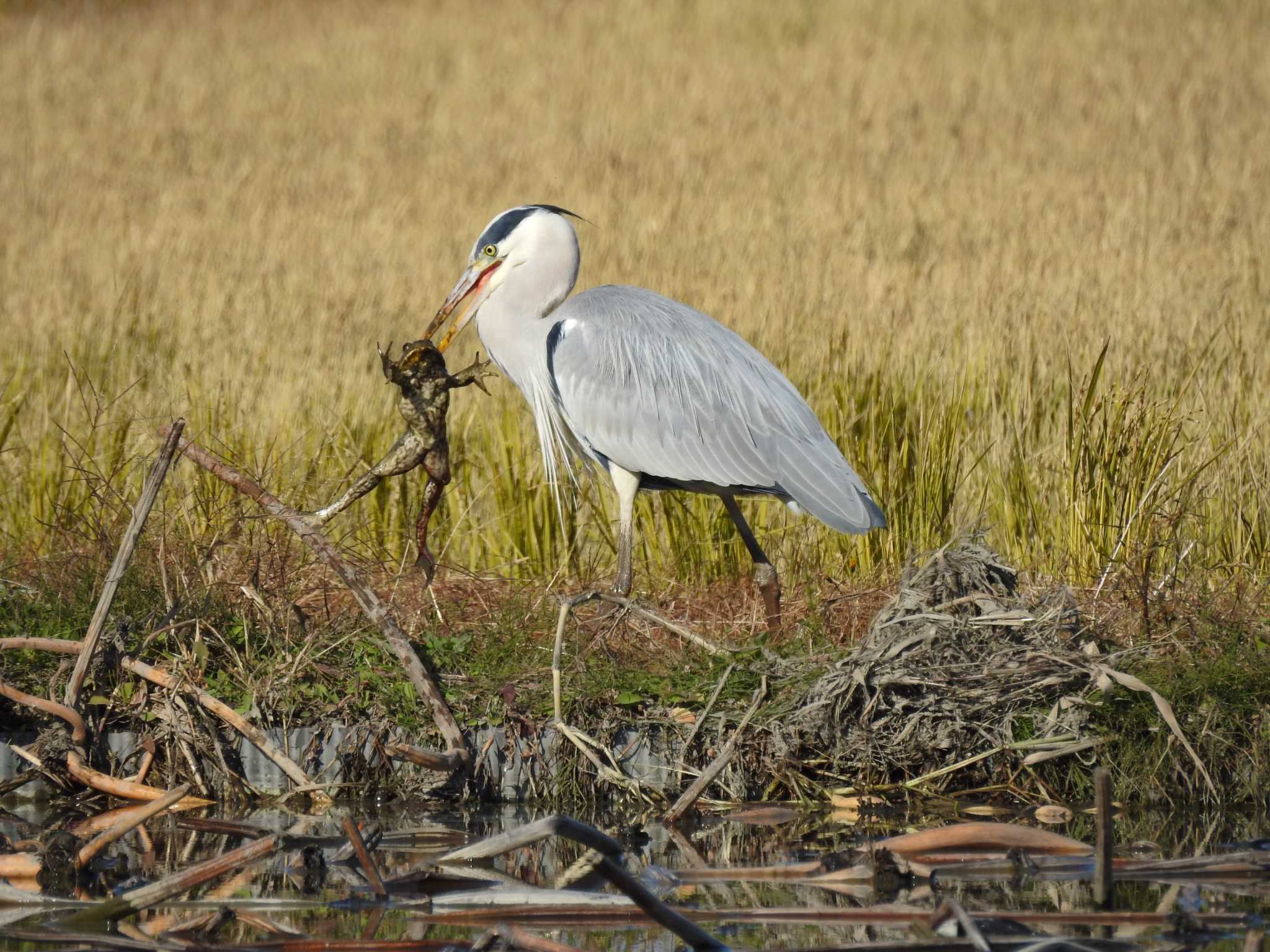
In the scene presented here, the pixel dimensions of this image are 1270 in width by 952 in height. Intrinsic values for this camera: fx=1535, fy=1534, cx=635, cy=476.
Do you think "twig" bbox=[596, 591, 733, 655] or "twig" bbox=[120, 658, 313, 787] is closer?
"twig" bbox=[120, 658, 313, 787]

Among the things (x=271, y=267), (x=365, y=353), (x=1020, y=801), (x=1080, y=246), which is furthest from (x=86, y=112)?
(x=1020, y=801)

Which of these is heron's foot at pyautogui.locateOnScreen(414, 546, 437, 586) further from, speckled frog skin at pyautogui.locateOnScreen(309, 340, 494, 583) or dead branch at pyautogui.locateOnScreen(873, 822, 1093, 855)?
dead branch at pyautogui.locateOnScreen(873, 822, 1093, 855)

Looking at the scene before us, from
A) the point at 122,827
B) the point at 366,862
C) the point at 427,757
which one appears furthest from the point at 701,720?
the point at 122,827

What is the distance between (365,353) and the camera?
912cm

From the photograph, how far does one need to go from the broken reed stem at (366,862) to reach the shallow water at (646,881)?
5 centimetres

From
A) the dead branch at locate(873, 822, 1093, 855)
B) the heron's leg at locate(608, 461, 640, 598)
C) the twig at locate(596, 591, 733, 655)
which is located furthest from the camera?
the heron's leg at locate(608, 461, 640, 598)

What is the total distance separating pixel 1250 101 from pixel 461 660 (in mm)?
12590

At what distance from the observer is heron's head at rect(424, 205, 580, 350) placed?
6.41m

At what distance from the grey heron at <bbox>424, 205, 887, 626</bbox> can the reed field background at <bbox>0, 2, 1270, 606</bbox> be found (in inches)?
26.9

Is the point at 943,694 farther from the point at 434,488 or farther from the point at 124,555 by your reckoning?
the point at 124,555

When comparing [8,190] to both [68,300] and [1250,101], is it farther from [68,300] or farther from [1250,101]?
[1250,101]

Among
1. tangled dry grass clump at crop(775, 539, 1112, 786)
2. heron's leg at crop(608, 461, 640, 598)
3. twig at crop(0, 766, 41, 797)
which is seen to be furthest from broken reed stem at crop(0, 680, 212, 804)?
tangled dry grass clump at crop(775, 539, 1112, 786)

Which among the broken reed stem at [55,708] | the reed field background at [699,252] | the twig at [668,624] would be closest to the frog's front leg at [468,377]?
the twig at [668,624]

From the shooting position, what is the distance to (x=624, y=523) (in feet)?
19.8
